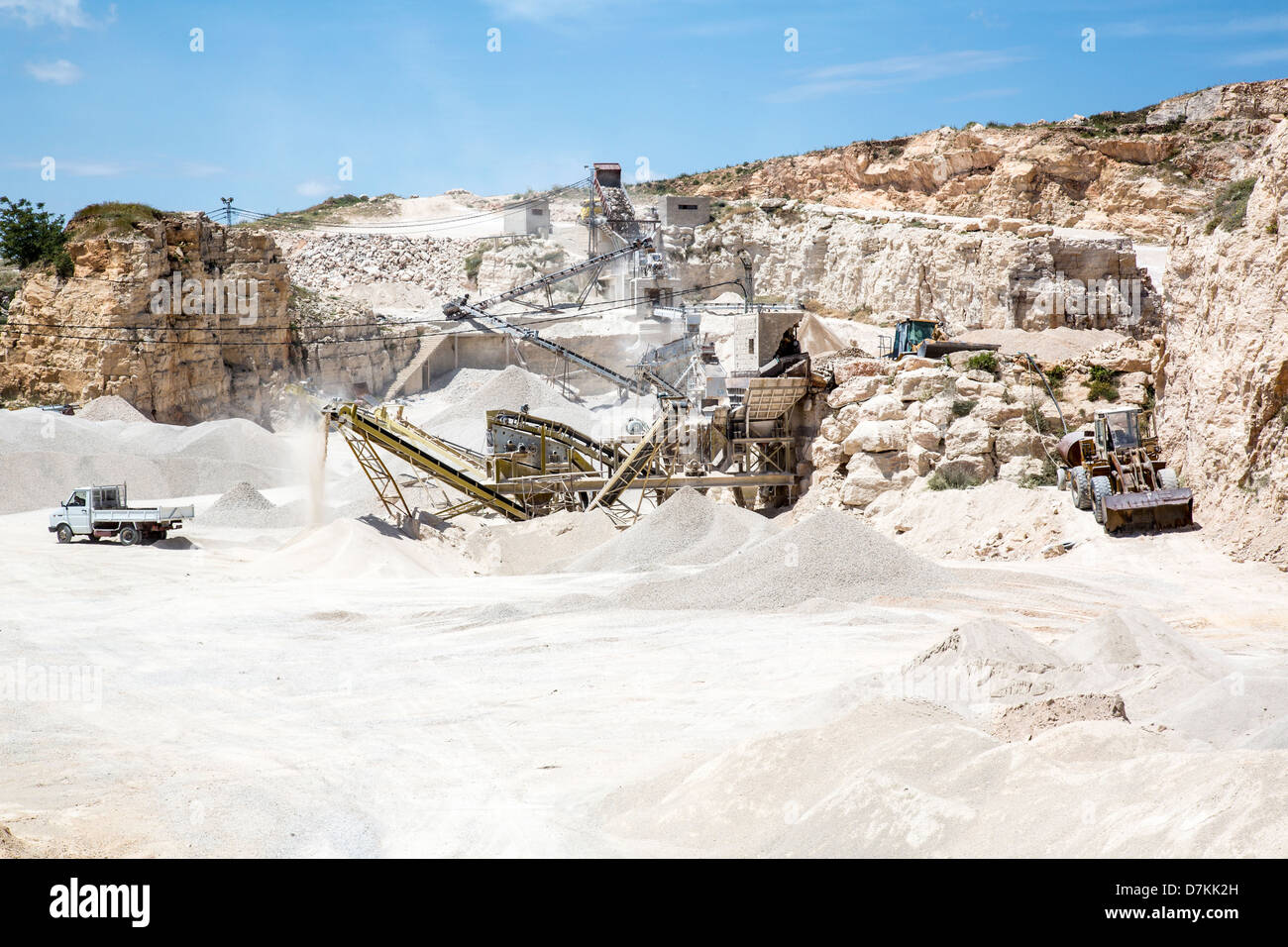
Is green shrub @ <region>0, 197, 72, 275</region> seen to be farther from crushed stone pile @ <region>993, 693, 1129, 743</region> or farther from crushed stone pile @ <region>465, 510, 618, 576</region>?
crushed stone pile @ <region>993, 693, 1129, 743</region>

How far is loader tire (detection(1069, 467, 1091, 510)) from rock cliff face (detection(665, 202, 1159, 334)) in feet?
42.1

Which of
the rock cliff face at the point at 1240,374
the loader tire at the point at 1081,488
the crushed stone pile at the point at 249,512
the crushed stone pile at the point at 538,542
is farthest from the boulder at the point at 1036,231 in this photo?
the crushed stone pile at the point at 249,512

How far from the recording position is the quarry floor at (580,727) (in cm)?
607

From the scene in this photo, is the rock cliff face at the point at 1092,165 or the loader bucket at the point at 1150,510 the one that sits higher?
the rock cliff face at the point at 1092,165

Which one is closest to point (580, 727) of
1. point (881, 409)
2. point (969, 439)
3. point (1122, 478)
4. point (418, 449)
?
point (1122, 478)

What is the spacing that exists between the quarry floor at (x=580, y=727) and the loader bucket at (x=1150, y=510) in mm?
444

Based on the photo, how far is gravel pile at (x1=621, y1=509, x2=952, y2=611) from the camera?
14.8 meters

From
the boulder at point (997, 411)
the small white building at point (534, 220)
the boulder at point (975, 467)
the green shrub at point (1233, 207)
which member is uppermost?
the small white building at point (534, 220)

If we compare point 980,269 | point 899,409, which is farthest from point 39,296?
point 980,269

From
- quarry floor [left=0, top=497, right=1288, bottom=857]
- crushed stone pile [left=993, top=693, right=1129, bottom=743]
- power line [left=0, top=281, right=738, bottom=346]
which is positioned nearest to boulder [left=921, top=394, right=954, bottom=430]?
quarry floor [left=0, top=497, right=1288, bottom=857]

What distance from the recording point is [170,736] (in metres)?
9.23

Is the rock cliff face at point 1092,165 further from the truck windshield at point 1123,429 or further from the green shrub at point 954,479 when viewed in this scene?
the truck windshield at point 1123,429

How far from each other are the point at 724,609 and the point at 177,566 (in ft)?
31.5
